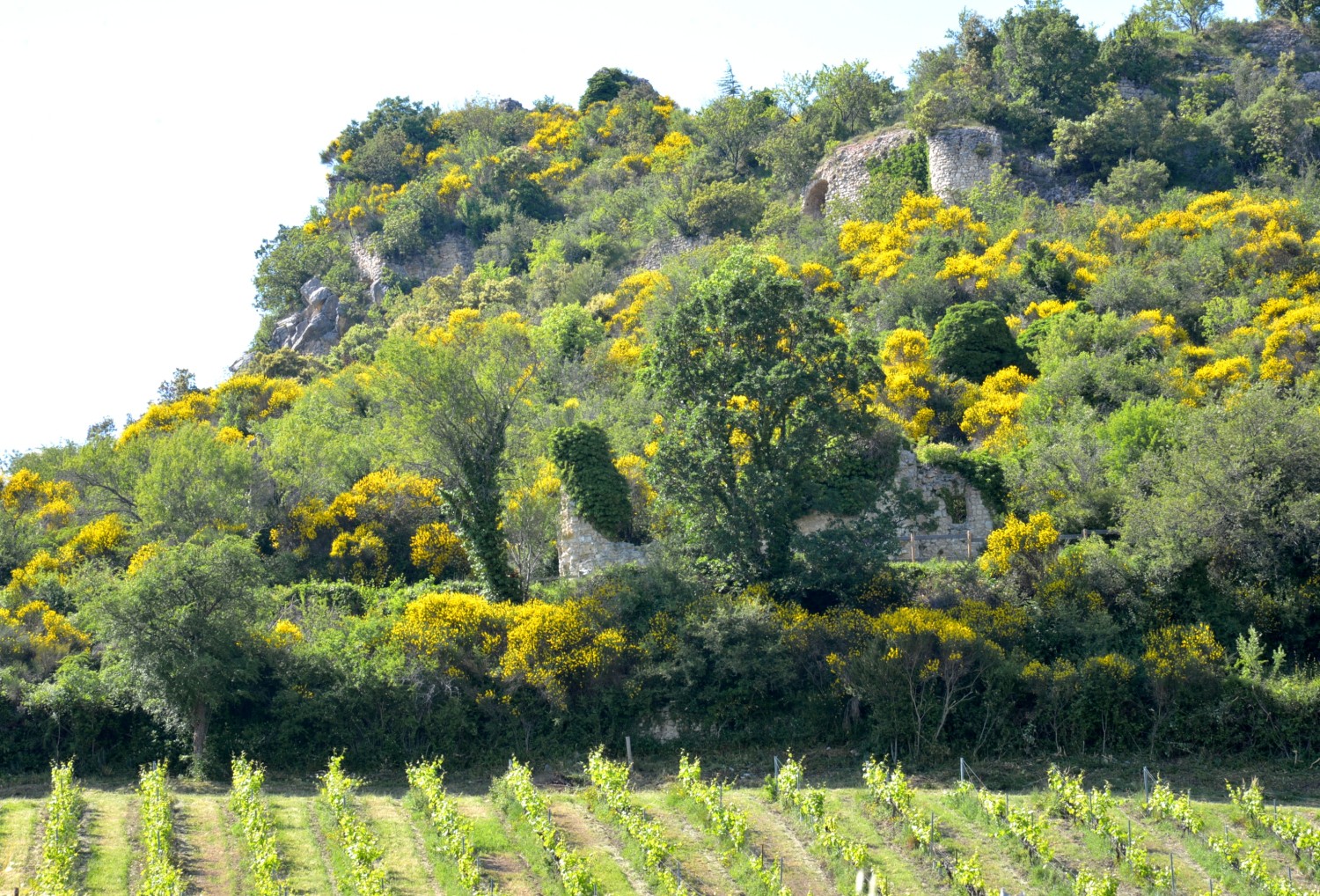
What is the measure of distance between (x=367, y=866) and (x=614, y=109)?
63.8 metres

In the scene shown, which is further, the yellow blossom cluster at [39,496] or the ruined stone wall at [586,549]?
the yellow blossom cluster at [39,496]

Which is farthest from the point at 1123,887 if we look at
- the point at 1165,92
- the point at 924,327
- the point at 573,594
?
the point at 1165,92

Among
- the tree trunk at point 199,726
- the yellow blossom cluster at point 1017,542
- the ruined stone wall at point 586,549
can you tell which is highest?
the ruined stone wall at point 586,549

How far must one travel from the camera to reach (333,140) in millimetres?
80562

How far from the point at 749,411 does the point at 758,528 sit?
242 cm

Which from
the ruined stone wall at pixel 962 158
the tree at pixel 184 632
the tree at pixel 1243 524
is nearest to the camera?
the tree at pixel 184 632

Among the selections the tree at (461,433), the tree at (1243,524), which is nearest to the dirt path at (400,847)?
the tree at (461,433)

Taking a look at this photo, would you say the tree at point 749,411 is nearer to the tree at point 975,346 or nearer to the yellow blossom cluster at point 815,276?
the tree at point 975,346

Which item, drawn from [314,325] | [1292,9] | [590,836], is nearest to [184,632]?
[590,836]

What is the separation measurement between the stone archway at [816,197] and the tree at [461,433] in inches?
1160

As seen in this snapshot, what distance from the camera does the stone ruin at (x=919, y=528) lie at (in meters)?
28.0

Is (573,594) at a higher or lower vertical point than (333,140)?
lower

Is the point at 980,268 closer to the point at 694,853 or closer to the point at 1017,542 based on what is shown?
the point at 1017,542

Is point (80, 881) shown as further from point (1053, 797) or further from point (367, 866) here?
point (1053, 797)
